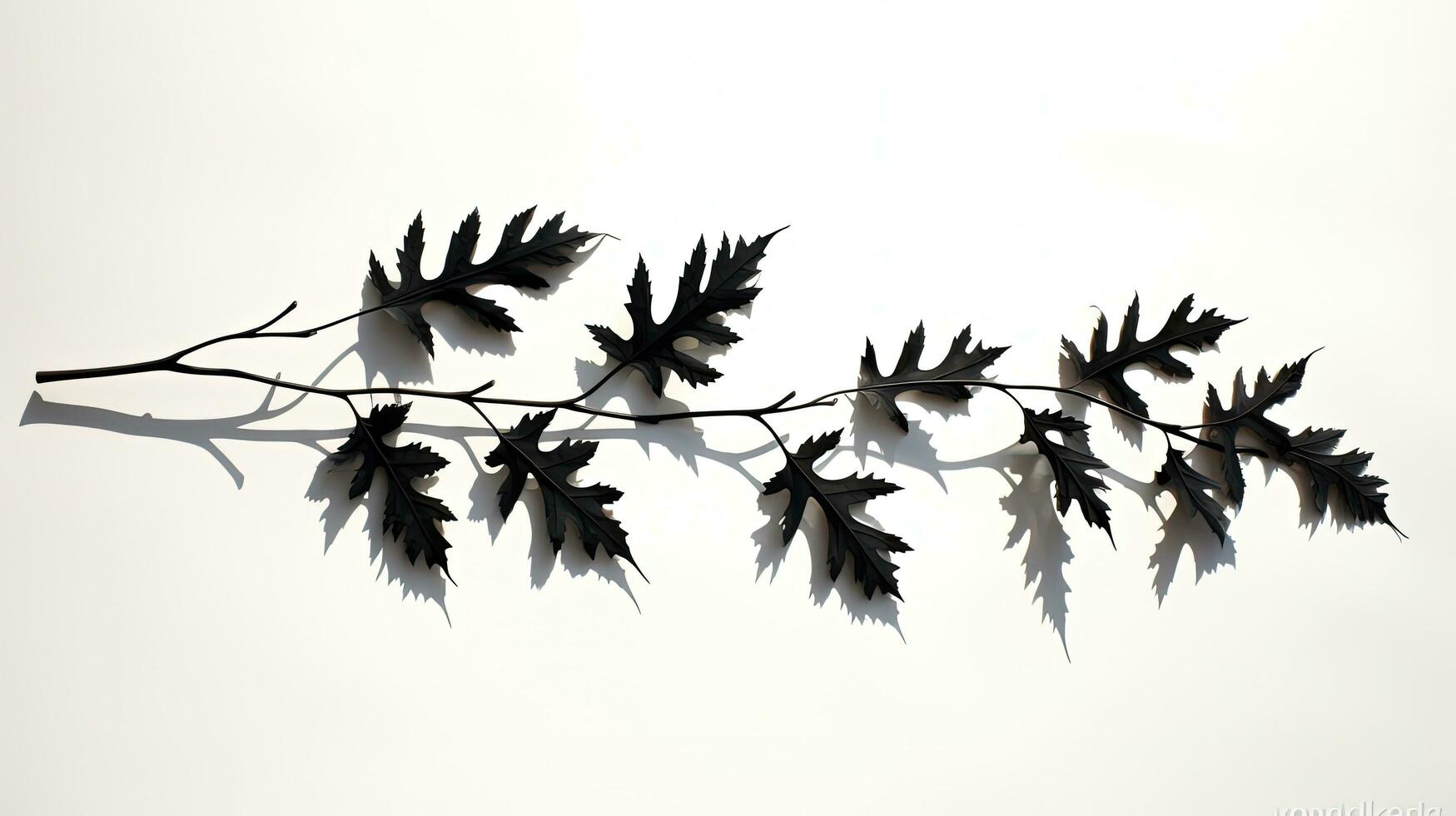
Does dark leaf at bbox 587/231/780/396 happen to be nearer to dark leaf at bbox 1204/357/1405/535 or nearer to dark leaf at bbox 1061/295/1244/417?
dark leaf at bbox 1061/295/1244/417

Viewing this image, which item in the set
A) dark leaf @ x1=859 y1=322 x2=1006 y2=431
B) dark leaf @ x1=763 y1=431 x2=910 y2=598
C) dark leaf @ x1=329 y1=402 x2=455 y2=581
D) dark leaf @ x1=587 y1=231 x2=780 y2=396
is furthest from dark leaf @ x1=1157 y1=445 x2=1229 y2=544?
dark leaf @ x1=329 y1=402 x2=455 y2=581

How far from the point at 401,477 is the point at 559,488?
6.1 inches

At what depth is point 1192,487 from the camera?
117 cm

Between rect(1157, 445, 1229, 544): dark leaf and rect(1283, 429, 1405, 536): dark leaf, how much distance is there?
0.18m

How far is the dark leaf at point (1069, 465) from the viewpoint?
108cm

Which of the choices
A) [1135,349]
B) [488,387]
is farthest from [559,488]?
[1135,349]

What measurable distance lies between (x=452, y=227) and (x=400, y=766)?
0.57m

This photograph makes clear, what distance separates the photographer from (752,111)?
1136mm

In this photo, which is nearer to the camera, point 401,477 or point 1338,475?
point 401,477

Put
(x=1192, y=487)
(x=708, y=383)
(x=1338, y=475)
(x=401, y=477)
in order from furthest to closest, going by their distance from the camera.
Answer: (x=1338, y=475) < (x=1192, y=487) < (x=708, y=383) < (x=401, y=477)

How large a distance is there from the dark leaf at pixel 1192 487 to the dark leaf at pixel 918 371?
0.29 meters

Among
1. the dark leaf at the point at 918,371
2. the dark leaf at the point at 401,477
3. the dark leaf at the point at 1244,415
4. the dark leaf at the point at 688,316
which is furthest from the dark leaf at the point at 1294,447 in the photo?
the dark leaf at the point at 401,477

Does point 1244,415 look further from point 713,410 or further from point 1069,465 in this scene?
point 713,410

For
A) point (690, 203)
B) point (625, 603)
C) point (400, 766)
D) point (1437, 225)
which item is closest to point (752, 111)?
point (690, 203)
